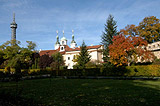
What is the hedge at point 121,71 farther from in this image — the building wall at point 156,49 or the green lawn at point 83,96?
the building wall at point 156,49

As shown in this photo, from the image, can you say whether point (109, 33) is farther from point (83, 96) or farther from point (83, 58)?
point (83, 96)

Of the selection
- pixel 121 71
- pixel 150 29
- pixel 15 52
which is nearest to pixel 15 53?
pixel 15 52

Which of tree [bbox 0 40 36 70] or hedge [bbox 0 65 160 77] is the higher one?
tree [bbox 0 40 36 70]

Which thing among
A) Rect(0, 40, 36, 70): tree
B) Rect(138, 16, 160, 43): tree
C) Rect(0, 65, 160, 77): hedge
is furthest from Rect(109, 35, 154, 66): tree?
Rect(0, 40, 36, 70): tree

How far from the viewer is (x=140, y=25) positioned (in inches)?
1768

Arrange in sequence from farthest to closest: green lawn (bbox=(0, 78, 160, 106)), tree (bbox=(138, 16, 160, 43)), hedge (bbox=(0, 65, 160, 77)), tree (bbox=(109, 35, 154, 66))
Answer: tree (bbox=(138, 16, 160, 43))
tree (bbox=(109, 35, 154, 66))
hedge (bbox=(0, 65, 160, 77))
green lawn (bbox=(0, 78, 160, 106))

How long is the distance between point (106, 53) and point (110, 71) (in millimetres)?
8398

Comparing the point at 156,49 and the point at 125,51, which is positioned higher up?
the point at 156,49

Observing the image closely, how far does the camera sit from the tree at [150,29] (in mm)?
42463

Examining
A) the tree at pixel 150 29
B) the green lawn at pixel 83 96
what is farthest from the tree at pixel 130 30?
the green lawn at pixel 83 96

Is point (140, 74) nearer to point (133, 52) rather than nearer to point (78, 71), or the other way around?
point (133, 52)

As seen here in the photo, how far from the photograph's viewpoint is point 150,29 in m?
43.7

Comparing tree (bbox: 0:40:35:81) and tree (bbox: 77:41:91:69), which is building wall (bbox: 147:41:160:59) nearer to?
tree (bbox: 77:41:91:69)

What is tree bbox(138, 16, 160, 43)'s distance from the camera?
139 feet
